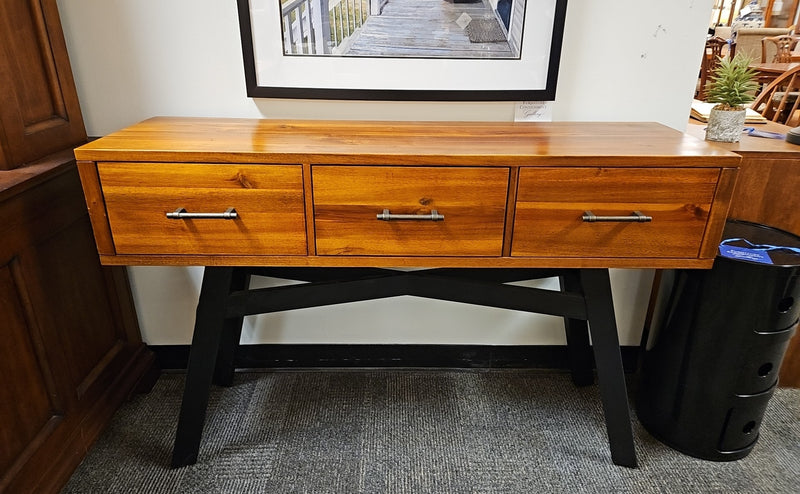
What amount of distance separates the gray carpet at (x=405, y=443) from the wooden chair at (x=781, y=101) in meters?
1.43

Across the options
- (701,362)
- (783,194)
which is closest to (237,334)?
(701,362)

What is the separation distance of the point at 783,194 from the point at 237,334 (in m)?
1.64

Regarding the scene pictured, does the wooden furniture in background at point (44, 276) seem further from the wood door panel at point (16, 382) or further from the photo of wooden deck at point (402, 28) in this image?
the photo of wooden deck at point (402, 28)

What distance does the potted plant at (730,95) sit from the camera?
1305 mm

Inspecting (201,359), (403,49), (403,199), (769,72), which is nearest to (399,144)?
(403,199)

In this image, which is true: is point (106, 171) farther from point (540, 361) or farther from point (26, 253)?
point (540, 361)

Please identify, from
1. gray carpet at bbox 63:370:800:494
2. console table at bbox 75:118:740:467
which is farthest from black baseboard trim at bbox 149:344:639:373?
console table at bbox 75:118:740:467

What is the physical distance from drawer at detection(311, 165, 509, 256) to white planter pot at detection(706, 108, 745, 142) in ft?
2.47

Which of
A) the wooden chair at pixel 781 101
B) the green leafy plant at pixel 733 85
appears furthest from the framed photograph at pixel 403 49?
the wooden chair at pixel 781 101

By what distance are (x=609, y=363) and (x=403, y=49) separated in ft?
3.18

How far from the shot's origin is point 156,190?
3.36ft

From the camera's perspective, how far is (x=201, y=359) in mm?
1244

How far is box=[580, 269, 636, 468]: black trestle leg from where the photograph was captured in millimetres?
1213

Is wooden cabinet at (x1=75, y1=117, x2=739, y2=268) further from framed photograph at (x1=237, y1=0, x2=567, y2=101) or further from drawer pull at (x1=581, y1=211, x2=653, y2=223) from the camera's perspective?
framed photograph at (x1=237, y1=0, x2=567, y2=101)
